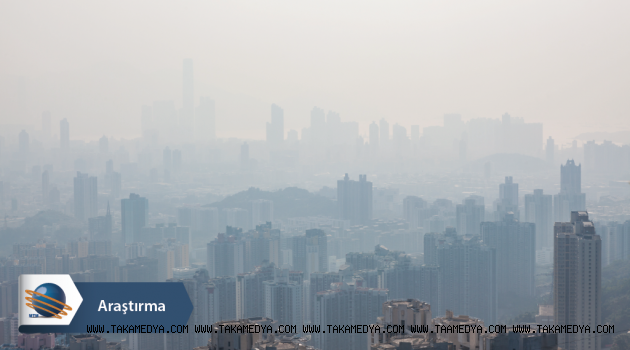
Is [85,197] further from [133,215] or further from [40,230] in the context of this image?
[40,230]

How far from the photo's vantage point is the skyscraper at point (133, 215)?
25.5 ft

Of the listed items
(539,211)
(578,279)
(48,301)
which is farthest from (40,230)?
(539,211)

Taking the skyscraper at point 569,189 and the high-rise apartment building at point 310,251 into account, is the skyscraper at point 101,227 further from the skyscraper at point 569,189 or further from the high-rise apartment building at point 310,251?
the skyscraper at point 569,189

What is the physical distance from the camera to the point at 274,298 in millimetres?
5078

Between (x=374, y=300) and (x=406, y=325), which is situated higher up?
→ (x=406, y=325)

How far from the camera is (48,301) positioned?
2.28m

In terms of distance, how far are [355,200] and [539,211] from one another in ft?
11.0

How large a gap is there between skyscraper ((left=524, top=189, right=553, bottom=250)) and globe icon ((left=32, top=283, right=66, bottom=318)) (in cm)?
645

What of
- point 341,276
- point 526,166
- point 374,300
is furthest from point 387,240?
point 374,300

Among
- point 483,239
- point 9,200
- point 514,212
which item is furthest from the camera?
point 514,212

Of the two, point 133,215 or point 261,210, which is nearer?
point 133,215

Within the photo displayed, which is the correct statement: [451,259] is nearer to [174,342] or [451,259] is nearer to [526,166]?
[526,166]

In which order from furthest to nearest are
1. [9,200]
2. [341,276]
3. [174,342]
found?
[9,200]
[341,276]
[174,342]

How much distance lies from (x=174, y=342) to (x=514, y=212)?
6.34 meters
